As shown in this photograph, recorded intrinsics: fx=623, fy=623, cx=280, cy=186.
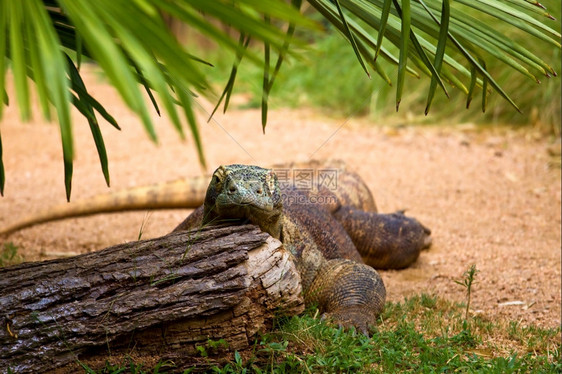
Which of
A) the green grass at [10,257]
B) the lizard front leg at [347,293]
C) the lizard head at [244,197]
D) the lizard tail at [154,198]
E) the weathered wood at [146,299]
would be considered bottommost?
the lizard tail at [154,198]

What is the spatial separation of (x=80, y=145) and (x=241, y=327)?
705 centimetres

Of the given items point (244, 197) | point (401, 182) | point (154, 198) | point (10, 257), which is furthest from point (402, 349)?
point (401, 182)

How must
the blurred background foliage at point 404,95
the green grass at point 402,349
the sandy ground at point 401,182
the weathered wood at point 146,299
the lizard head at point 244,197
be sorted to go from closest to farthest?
the weathered wood at point 146,299, the green grass at point 402,349, the lizard head at point 244,197, the sandy ground at point 401,182, the blurred background foliage at point 404,95

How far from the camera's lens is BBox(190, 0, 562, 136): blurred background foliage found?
29.6ft

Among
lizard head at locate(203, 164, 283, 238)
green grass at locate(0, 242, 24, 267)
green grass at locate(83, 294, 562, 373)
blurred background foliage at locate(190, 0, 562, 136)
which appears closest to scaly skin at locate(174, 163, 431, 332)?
lizard head at locate(203, 164, 283, 238)

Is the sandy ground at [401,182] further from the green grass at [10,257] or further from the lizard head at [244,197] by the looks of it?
→ the lizard head at [244,197]

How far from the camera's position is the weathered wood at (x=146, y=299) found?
2404mm

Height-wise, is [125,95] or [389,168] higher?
[125,95]

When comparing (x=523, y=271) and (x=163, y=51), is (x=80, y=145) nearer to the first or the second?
(x=523, y=271)

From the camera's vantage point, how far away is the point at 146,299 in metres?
2.53

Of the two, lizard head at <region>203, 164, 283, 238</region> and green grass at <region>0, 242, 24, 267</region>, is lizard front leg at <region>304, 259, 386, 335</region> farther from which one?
green grass at <region>0, 242, 24, 267</region>

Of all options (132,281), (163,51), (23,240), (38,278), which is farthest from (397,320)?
(23,240)

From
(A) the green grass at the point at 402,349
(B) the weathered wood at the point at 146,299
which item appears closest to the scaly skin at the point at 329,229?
(A) the green grass at the point at 402,349

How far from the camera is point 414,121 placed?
10219mm
